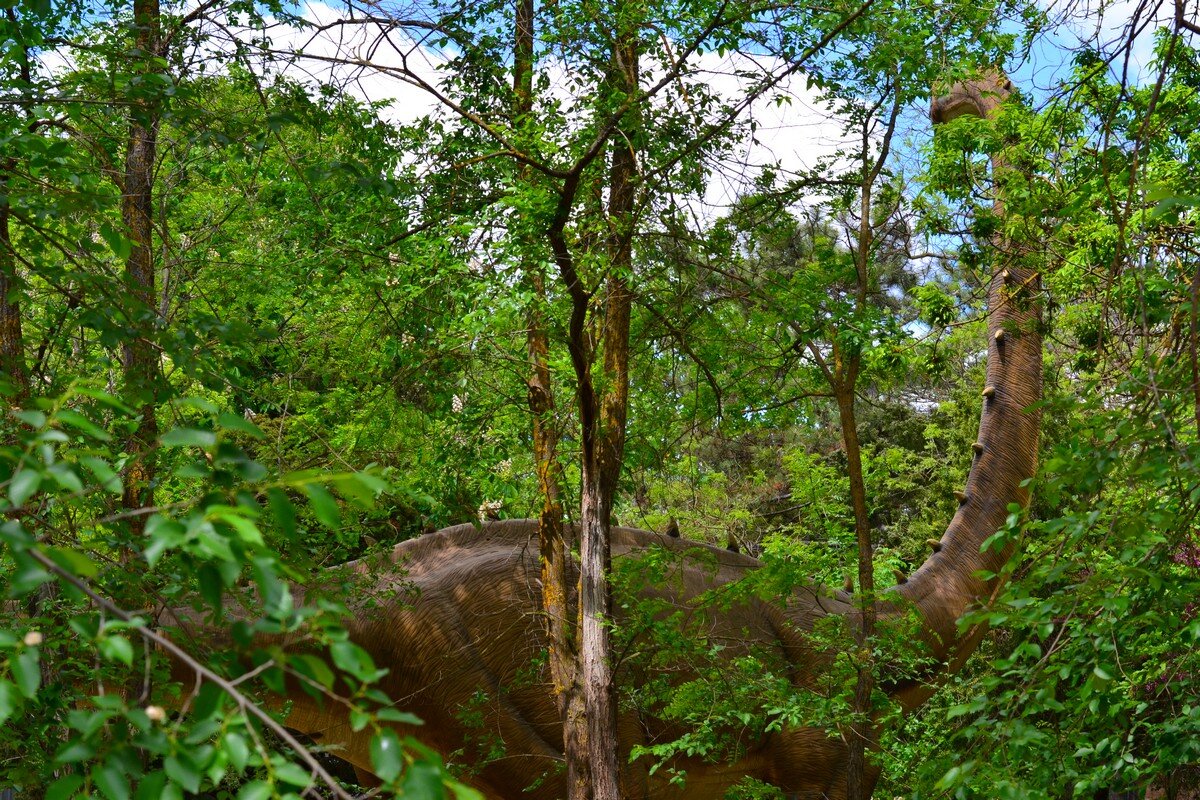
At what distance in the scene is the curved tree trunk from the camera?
7.08m

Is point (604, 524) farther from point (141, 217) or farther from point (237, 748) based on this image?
point (237, 748)

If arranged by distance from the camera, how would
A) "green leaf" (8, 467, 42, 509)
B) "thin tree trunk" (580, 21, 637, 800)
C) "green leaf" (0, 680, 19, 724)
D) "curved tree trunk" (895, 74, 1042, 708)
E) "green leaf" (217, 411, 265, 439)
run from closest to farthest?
"green leaf" (8, 467, 42, 509), "green leaf" (0, 680, 19, 724), "green leaf" (217, 411, 265, 439), "thin tree trunk" (580, 21, 637, 800), "curved tree trunk" (895, 74, 1042, 708)

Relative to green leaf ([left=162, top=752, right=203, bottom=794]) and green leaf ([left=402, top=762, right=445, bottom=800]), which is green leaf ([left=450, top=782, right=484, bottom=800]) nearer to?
green leaf ([left=402, top=762, right=445, bottom=800])

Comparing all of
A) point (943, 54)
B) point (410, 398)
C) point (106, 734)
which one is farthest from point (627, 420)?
point (106, 734)

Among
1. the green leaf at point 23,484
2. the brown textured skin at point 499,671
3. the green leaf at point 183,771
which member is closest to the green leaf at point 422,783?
the green leaf at point 183,771

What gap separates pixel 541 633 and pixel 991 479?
9.88 ft

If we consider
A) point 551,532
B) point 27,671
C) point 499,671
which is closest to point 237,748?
point 27,671

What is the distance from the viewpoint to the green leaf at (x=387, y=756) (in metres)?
1.34

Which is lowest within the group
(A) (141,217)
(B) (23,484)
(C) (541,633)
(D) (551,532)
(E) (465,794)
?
(C) (541,633)

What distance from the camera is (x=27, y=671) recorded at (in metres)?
1.37

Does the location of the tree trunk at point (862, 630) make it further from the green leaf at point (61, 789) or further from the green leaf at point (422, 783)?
the green leaf at point (61, 789)

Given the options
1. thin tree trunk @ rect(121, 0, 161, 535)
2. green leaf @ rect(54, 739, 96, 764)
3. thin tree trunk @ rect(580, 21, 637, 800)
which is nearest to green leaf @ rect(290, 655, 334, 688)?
green leaf @ rect(54, 739, 96, 764)

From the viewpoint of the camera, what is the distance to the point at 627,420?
6.70m

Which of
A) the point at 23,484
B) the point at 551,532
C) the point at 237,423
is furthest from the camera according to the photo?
the point at 551,532
